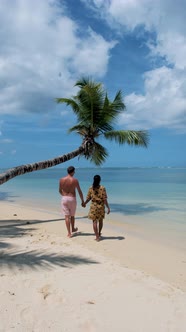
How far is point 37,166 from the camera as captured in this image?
9812 mm

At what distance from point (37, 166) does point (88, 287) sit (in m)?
6.17

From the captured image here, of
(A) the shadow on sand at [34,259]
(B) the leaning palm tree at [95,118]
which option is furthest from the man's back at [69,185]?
(B) the leaning palm tree at [95,118]

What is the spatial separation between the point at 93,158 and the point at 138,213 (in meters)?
3.30

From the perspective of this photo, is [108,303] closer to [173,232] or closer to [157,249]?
[157,249]

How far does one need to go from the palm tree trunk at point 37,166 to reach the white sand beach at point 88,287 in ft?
5.79

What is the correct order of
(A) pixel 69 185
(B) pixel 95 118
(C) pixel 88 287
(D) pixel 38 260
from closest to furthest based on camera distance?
(C) pixel 88 287
(D) pixel 38 260
(A) pixel 69 185
(B) pixel 95 118

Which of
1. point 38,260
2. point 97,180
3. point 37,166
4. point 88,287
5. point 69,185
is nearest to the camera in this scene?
point 88,287

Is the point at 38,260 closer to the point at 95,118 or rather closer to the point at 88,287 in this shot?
the point at 88,287

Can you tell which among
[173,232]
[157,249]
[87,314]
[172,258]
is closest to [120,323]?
[87,314]

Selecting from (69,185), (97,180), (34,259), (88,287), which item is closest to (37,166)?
(69,185)

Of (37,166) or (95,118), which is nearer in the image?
(37,166)

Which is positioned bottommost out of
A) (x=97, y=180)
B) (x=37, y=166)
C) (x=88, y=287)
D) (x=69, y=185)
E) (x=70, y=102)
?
(x=88, y=287)

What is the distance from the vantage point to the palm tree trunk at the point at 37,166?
799cm

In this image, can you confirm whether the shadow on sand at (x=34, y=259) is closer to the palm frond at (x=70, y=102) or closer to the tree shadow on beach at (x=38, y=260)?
the tree shadow on beach at (x=38, y=260)
